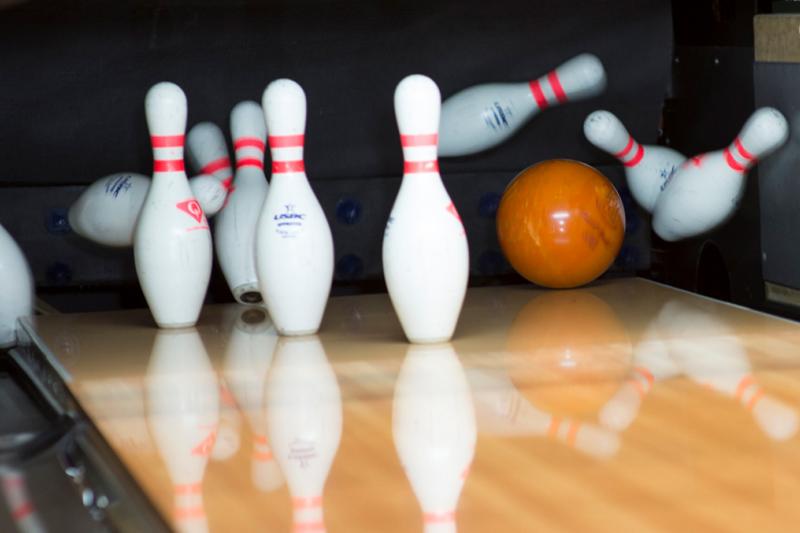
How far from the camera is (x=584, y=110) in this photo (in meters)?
2.90

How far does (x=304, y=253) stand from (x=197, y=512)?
3.23ft

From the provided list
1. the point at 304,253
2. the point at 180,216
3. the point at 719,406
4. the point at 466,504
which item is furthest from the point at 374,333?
the point at 466,504

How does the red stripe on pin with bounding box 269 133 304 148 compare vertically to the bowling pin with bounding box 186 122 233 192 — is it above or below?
above

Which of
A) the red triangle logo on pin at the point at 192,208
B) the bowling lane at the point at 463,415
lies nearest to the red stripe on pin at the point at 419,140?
the bowling lane at the point at 463,415

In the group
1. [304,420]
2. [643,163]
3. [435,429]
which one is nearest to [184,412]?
[304,420]

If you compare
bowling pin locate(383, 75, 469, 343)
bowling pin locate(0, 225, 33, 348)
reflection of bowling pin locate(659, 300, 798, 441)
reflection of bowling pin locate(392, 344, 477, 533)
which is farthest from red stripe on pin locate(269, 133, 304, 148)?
reflection of bowling pin locate(659, 300, 798, 441)

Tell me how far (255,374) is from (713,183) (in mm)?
1079

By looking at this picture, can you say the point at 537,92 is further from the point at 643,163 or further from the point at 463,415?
the point at 463,415

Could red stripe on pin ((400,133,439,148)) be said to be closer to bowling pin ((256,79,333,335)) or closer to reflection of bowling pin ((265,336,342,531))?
bowling pin ((256,79,333,335))

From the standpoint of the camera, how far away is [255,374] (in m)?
1.99

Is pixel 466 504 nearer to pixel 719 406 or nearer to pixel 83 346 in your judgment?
pixel 719 406

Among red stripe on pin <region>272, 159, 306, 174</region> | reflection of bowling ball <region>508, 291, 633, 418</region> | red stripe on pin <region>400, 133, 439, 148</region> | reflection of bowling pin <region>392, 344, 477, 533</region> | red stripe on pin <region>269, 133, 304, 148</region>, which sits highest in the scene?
red stripe on pin <region>269, 133, 304, 148</region>

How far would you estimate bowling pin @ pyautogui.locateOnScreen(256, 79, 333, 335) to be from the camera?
7.34 ft

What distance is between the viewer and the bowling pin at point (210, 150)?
2.69m
